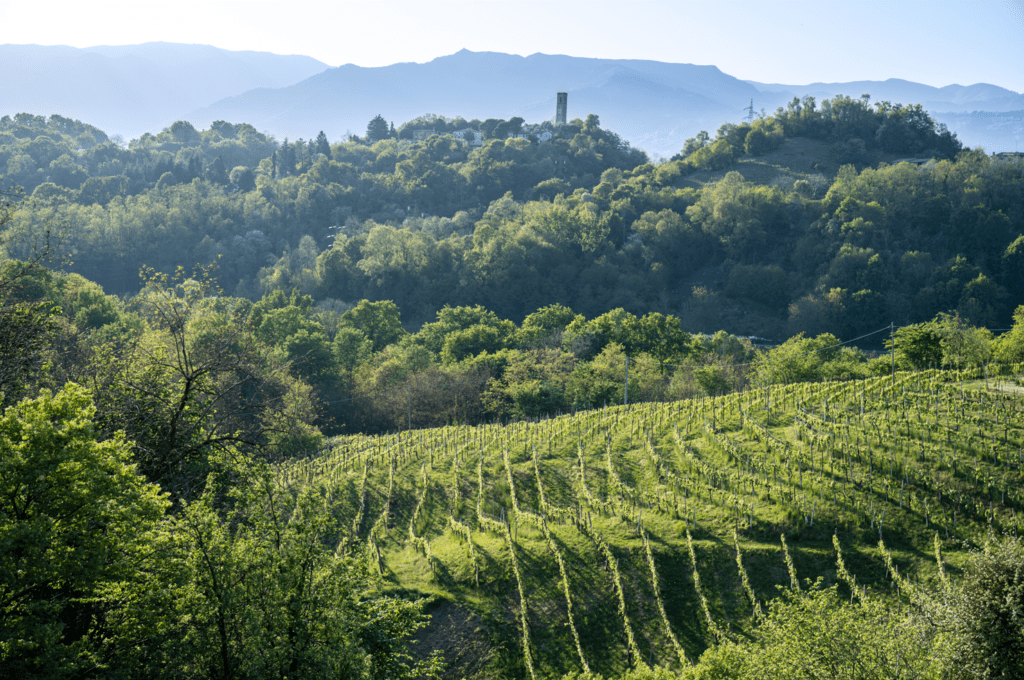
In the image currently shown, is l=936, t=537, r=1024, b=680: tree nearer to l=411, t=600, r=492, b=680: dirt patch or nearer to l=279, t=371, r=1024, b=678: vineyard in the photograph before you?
l=279, t=371, r=1024, b=678: vineyard

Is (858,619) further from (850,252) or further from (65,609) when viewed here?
(850,252)

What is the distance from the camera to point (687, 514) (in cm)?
1919

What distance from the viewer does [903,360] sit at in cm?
2972

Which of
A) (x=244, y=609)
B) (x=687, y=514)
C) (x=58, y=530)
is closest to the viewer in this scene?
(x=58, y=530)

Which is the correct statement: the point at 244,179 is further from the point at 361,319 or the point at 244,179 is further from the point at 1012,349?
the point at 1012,349

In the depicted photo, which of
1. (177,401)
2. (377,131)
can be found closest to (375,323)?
(177,401)

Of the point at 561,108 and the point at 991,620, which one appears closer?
the point at 991,620

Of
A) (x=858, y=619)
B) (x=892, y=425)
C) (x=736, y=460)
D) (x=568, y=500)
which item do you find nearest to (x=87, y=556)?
(x=858, y=619)

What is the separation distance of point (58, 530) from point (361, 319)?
186ft

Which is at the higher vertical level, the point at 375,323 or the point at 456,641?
the point at 456,641

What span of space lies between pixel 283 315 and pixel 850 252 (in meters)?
68.6

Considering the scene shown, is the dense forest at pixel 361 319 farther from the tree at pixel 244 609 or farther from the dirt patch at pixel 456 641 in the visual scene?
the dirt patch at pixel 456 641

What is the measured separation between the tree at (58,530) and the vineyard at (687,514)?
3.57 metres

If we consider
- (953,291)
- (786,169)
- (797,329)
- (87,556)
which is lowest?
(797,329)
